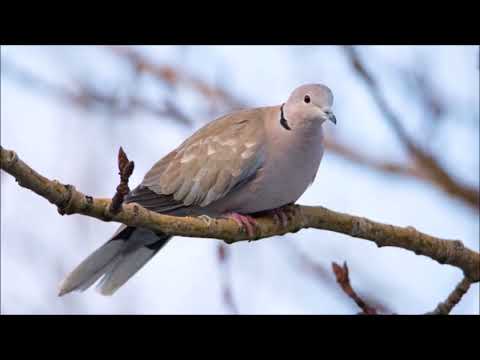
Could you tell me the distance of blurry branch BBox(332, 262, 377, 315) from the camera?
3398 mm

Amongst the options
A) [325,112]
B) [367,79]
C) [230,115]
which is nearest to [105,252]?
[230,115]

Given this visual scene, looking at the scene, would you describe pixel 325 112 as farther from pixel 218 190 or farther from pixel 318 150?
pixel 218 190

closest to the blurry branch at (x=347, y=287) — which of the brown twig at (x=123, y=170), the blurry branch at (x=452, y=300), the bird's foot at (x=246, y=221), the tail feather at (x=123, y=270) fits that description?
the blurry branch at (x=452, y=300)

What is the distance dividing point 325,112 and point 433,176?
710 mm

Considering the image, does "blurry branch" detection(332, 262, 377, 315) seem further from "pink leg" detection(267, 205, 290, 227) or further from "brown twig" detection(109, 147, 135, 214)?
"brown twig" detection(109, 147, 135, 214)

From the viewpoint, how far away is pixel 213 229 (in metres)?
3.42

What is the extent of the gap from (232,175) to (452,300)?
4.64 ft

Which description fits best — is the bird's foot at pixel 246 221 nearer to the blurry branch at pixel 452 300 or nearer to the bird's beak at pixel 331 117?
the bird's beak at pixel 331 117

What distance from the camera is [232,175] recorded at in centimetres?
430

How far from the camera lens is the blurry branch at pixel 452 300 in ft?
11.7

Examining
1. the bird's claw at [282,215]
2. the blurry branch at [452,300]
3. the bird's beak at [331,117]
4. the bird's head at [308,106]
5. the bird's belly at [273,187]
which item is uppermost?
the bird's head at [308,106]

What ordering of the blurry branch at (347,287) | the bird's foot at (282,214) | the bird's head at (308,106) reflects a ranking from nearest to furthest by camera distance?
the blurry branch at (347,287) → the bird's foot at (282,214) → the bird's head at (308,106)

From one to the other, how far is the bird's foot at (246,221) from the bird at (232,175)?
1 cm

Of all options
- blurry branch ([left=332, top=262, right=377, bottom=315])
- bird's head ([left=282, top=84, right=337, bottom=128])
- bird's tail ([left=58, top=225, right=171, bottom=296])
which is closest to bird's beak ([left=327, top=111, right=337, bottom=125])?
bird's head ([left=282, top=84, right=337, bottom=128])
